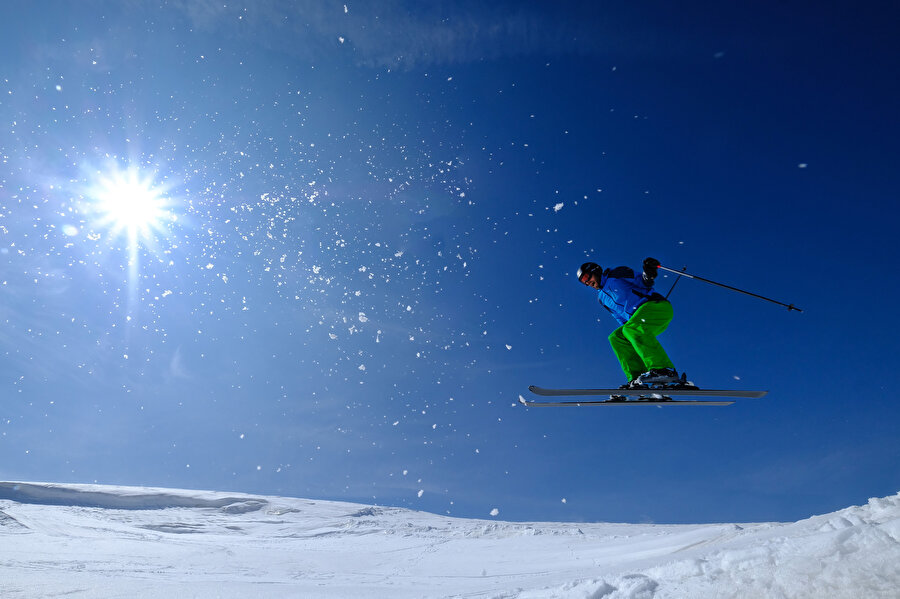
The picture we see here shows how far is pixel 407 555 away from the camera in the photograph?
1198 centimetres

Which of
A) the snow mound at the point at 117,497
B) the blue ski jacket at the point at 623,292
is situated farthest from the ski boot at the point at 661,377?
the snow mound at the point at 117,497

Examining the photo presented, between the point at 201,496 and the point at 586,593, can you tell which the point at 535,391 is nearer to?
the point at 586,593

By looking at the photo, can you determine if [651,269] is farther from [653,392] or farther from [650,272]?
[653,392]

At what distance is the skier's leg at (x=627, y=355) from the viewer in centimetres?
746

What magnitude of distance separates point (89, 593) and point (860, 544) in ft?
28.7

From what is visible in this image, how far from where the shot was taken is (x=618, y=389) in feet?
23.7

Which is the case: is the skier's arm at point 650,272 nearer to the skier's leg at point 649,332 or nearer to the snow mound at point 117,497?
the skier's leg at point 649,332

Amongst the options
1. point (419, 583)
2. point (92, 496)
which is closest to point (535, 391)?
point (419, 583)

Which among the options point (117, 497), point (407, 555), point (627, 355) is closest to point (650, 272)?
point (627, 355)

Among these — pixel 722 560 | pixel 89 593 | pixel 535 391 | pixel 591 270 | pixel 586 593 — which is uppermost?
pixel 591 270

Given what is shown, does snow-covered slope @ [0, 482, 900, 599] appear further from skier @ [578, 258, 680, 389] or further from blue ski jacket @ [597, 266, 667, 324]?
blue ski jacket @ [597, 266, 667, 324]

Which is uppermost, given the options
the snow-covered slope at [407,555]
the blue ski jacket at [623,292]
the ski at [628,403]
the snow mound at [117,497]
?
the blue ski jacket at [623,292]

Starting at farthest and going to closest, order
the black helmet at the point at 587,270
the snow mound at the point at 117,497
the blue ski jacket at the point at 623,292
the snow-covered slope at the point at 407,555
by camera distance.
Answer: the snow mound at the point at 117,497
the black helmet at the point at 587,270
the blue ski jacket at the point at 623,292
the snow-covered slope at the point at 407,555

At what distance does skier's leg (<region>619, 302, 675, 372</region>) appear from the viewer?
6930 mm
